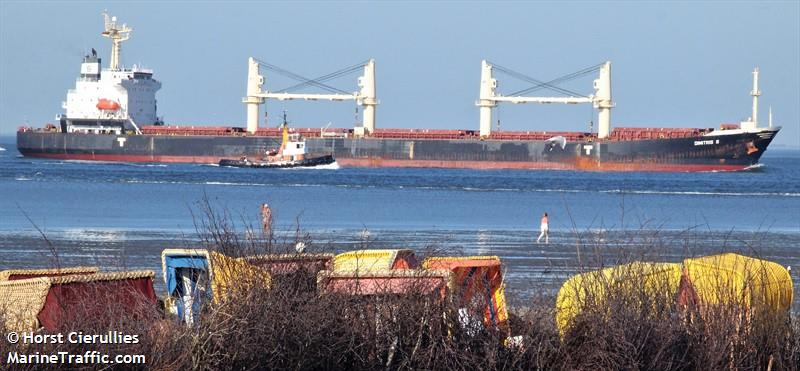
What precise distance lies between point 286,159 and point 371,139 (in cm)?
591

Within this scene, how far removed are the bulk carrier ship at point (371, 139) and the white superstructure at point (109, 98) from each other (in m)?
0.05

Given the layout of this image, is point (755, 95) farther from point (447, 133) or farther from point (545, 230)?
point (545, 230)

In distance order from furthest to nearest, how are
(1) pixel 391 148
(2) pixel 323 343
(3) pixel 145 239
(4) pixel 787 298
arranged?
(1) pixel 391 148, (3) pixel 145 239, (4) pixel 787 298, (2) pixel 323 343

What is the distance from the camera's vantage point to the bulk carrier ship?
59.1 m

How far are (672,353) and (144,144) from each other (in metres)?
58.9

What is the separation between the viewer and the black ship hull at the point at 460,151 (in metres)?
58.6

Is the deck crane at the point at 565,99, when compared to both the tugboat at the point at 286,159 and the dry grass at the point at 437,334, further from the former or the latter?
the dry grass at the point at 437,334

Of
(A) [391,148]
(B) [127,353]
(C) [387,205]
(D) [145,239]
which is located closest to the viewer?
(B) [127,353]

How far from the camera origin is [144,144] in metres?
64.2

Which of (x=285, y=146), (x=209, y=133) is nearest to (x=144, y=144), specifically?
(x=209, y=133)

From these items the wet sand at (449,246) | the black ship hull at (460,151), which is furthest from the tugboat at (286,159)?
the wet sand at (449,246)

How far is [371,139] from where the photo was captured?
62969mm

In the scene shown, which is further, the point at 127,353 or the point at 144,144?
the point at 144,144

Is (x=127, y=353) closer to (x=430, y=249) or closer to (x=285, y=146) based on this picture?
(x=430, y=249)
